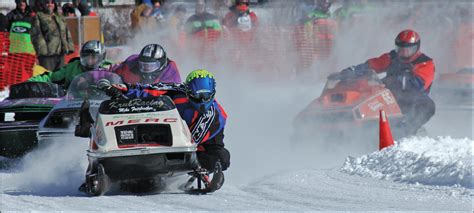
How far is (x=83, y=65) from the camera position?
13867 millimetres

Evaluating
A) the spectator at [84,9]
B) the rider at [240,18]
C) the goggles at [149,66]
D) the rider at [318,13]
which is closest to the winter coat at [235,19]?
the rider at [240,18]

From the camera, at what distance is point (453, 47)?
23047mm

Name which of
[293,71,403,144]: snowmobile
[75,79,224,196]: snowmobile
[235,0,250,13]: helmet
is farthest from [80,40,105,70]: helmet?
[235,0,250,13]: helmet

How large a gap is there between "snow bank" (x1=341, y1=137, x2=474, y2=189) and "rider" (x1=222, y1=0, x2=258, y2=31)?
11.7 m

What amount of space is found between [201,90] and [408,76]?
20.0ft

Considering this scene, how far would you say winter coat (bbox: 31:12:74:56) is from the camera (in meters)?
20.2

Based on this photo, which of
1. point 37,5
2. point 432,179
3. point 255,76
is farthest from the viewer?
point 255,76

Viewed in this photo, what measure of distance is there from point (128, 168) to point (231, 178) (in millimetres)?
2376

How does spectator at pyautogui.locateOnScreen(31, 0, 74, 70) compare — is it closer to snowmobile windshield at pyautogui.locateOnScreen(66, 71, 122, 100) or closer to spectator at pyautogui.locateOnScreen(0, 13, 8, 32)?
spectator at pyautogui.locateOnScreen(0, 13, 8, 32)

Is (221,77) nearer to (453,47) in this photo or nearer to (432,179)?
(453,47)

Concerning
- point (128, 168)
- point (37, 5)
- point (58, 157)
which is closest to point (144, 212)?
point (128, 168)

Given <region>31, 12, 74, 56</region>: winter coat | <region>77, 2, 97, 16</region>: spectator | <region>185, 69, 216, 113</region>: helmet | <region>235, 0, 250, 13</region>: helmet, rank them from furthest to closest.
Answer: <region>77, 2, 97, 16</region>: spectator → <region>235, 0, 250, 13</region>: helmet → <region>31, 12, 74, 56</region>: winter coat → <region>185, 69, 216, 113</region>: helmet

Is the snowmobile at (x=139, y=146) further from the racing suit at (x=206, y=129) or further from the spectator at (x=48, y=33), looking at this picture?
the spectator at (x=48, y=33)

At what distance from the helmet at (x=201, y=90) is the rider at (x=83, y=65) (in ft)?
11.4
